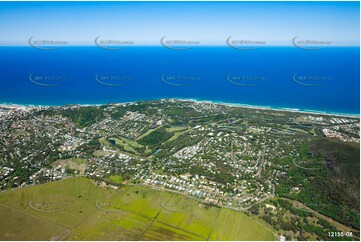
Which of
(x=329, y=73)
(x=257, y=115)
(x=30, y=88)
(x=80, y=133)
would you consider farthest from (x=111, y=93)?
(x=329, y=73)

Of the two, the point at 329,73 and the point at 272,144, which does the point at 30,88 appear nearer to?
the point at 272,144

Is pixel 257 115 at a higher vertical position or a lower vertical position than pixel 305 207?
higher
